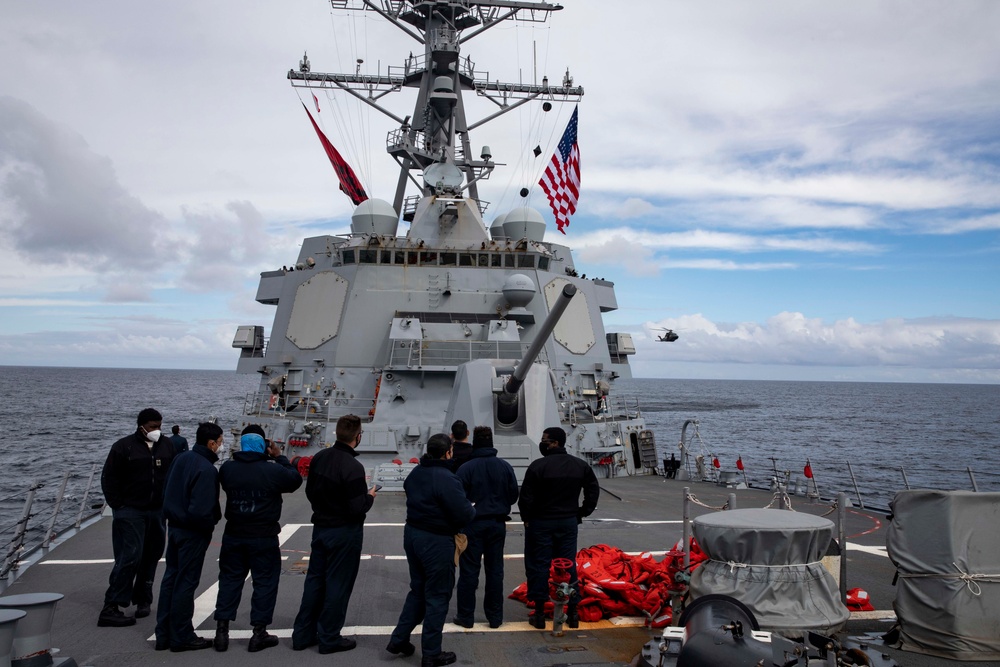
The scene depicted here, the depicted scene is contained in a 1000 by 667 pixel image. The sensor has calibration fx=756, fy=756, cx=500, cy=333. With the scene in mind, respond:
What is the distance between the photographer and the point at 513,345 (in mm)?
14469

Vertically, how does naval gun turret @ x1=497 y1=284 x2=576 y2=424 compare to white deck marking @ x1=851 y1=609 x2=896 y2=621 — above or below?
above

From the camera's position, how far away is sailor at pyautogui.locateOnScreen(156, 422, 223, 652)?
4.79 meters

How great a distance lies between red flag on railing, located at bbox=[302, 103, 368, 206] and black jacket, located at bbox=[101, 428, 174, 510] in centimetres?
1605

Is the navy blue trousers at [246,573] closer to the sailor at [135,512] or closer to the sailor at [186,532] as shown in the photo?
the sailor at [186,532]

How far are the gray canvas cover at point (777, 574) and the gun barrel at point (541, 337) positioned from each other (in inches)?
129

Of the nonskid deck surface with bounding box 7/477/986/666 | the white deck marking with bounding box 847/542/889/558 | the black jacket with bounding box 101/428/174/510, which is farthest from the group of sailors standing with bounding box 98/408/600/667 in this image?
the white deck marking with bounding box 847/542/889/558

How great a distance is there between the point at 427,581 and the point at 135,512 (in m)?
2.31

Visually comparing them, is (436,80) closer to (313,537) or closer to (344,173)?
(344,173)

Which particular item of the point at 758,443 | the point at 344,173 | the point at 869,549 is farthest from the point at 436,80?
the point at 758,443

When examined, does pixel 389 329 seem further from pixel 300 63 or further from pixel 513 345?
pixel 300 63

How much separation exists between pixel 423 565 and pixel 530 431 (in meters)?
6.08

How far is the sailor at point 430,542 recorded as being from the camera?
15.4 ft

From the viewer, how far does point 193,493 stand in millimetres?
4820

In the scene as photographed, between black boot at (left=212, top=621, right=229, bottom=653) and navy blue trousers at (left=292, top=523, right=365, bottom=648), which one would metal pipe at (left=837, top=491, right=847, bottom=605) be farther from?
black boot at (left=212, top=621, right=229, bottom=653)
